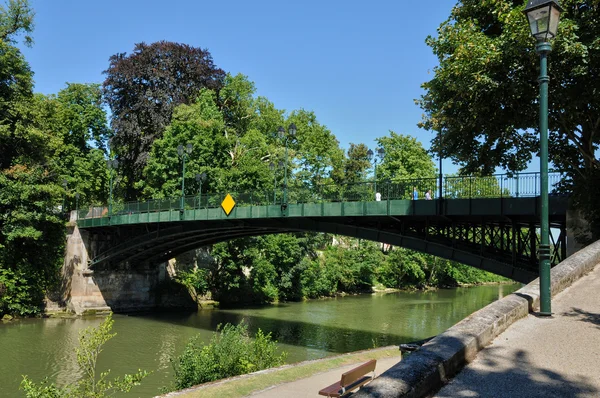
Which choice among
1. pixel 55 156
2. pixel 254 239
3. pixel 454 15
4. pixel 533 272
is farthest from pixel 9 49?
pixel 533 272

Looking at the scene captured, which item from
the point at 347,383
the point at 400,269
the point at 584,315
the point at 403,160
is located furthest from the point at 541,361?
the point at 400,269

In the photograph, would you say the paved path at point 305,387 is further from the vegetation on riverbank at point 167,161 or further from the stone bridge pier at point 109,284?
the stone bridge pier at point 109,284

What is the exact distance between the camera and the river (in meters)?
18.3

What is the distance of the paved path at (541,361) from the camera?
4531 millimetres

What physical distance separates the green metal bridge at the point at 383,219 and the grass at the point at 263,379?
6677mm

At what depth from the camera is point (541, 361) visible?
5277 mm

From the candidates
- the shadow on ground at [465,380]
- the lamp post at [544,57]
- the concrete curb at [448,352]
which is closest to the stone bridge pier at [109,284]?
the concrete curb at [448,352]

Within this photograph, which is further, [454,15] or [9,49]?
[9,49]

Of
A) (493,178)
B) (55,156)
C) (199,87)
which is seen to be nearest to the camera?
(493,178)

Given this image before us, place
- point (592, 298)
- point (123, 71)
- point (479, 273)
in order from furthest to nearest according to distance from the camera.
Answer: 1. point (479, 273)
2. point (123, 71)
3. point (592, 298)

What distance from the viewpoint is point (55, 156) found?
35.1 metres

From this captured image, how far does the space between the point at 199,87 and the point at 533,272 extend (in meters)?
31.0

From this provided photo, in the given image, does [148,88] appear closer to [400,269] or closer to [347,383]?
[400,269]

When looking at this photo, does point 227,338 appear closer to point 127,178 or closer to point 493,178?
point 493,178
